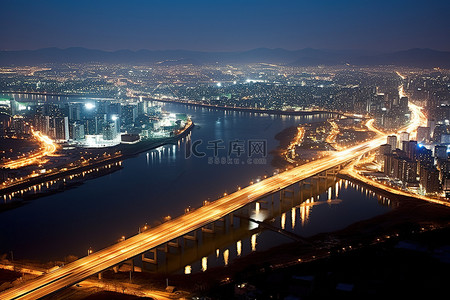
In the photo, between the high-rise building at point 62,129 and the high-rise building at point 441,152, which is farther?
the high-rise building at point 62,129

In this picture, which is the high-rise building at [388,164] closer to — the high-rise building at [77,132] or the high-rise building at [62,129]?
the high-rise building at [77,132]

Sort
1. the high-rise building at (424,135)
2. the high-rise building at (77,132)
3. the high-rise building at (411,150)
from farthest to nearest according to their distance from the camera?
the high-rise building at (77,132) → the high-rise building at (424,135) → the high-rise building at (411,150)

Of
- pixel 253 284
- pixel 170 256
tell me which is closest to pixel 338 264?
pixel 253 284

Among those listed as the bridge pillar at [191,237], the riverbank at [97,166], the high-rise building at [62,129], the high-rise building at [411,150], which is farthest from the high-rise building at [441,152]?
the high-rise building at [62,129]

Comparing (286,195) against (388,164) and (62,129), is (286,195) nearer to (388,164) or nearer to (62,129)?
(388,164)

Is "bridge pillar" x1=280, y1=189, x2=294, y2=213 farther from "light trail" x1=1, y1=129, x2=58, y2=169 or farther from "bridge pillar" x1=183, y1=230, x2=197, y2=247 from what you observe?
"light trail" x1=1, y1=129, x2=58, y2=169

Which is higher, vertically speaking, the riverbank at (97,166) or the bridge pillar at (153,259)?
the riverbank at (97,166)

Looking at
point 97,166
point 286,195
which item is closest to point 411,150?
point 286,195

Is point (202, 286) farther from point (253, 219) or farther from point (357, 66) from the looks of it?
point (357, 66)
